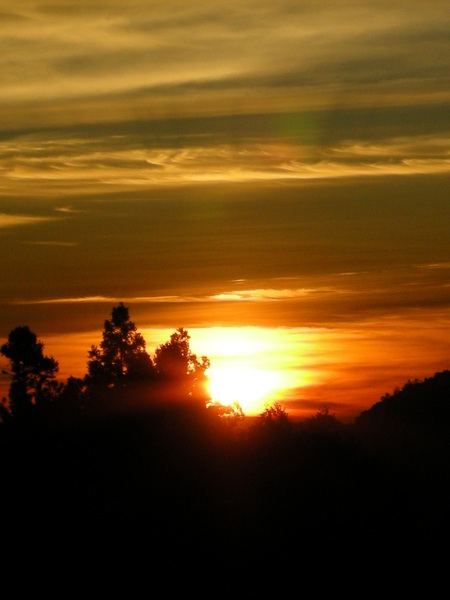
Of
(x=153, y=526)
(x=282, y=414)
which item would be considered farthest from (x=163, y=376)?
(x=153, y=526)

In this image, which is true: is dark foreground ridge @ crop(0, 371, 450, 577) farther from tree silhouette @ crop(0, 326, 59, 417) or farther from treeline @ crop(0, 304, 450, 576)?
tree silhouette @ crop(0, 326, 59, 417)

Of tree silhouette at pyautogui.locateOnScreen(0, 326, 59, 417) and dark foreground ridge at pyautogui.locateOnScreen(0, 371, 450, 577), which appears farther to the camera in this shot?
tree silhouette at pyautogui.locateOnScreen(0, 326, 59, 417)

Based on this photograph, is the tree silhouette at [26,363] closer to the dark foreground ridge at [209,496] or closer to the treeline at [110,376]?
the treeline at [110,376]

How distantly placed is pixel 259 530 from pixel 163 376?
2045cm

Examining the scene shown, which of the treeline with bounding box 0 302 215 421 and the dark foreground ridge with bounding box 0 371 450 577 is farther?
the treeline with bounding box 0 302 215 421

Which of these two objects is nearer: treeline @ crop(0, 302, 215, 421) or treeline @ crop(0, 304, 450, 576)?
treeline @ crop(0, 304, 450, 576)

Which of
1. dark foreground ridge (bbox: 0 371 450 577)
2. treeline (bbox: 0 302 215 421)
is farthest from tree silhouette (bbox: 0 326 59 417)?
dark foreground ridge (bbox: 0 371 450 577)

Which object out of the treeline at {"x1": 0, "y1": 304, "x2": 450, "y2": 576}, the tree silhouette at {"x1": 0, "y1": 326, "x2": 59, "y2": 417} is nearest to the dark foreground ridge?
the treeline at {"x1": 0, "y1": 304, "x2": 450, "y2": 576}

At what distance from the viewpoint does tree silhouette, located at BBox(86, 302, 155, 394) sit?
197 ft

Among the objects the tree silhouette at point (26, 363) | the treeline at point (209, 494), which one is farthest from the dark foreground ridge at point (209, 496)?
the tree silhouette at point (26, 363)

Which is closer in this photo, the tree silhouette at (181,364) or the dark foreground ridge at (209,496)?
the dark foreground ridge at (209,496)

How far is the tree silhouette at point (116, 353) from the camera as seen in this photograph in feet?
197

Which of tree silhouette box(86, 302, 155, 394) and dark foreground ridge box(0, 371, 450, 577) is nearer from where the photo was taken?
dark foreground ridge box(0, 371, 450, 577)

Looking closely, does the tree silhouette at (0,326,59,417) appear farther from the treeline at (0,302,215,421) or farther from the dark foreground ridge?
the dark foreground ridge
